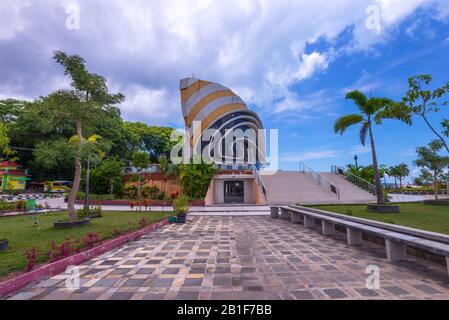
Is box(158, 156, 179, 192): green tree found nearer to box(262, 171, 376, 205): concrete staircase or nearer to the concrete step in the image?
the concrete step

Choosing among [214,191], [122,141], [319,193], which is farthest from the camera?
[122,141]

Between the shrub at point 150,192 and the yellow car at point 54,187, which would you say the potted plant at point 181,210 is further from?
the yellow car at point 54,187

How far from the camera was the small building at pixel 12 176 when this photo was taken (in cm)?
2896

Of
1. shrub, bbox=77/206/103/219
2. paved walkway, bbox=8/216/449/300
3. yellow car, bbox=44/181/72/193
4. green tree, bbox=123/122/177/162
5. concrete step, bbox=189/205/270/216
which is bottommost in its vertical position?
paved walkway, bbox=8/216/449/300

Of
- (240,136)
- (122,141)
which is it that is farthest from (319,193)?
(122,141)

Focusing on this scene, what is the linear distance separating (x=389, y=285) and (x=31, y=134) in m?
41.2

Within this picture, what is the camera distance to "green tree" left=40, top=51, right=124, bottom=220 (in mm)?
8070

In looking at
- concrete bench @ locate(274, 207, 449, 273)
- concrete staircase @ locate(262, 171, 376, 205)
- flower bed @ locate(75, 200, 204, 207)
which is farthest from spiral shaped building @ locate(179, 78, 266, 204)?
concrete bench @ locate(274, 207, 449, 273)

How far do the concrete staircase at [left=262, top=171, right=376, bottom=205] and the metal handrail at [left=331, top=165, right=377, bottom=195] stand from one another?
0.50 meters

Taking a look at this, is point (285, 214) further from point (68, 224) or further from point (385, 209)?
point (68, 224)

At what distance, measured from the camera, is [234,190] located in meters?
22.6

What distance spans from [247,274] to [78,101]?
8351 millimetres
